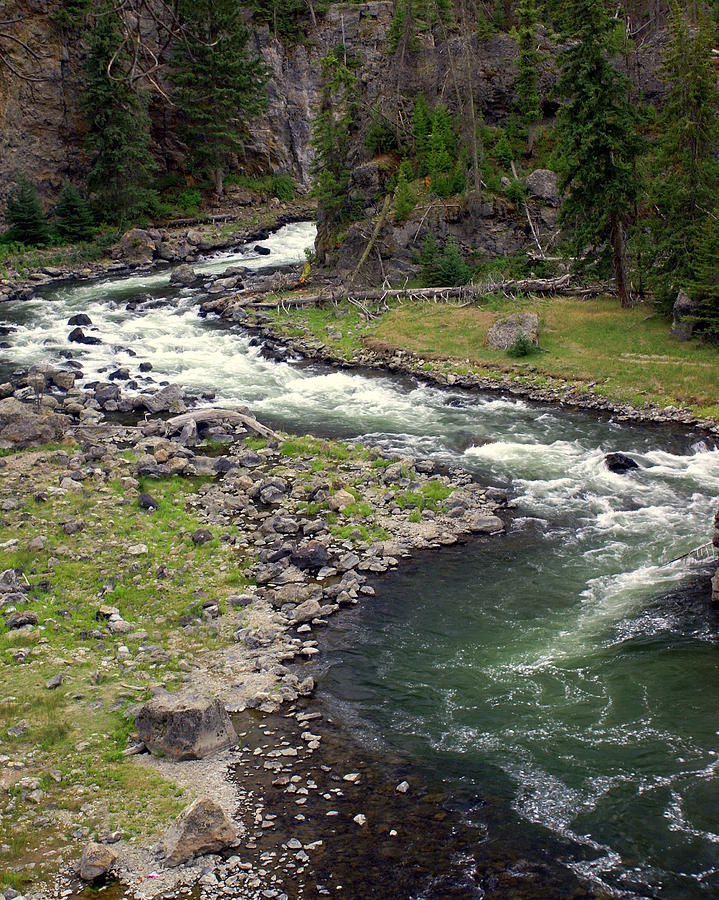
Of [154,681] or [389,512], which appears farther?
[389,512]

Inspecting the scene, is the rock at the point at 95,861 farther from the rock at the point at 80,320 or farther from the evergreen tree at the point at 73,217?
the evergreen tree at the point at 73,217

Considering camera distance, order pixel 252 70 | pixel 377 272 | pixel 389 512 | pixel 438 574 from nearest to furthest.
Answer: pixel 438 574 → pixel 389 512 → pixel 377 272 → pixel 252 70

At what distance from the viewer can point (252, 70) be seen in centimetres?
6412

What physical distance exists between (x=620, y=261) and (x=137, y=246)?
32.4 meters

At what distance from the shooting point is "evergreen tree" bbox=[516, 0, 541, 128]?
4597 cm

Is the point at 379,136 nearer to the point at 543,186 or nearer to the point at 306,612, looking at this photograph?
the point at 543,186

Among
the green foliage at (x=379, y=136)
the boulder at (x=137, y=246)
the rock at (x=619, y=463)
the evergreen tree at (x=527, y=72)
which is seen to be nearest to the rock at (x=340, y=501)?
the rock at (x=619, y=463)

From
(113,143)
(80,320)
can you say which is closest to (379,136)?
(80,320)

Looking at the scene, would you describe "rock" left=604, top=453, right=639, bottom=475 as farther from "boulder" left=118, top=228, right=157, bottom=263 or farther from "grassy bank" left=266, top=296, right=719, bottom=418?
"boulder" left=118, top=228, right=157, bottom=263

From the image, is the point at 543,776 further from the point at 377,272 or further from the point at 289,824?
the point at 377,272

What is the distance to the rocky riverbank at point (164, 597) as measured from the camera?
1087cm

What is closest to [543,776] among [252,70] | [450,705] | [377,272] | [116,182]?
[450,705]

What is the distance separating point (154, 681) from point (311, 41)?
7422cm

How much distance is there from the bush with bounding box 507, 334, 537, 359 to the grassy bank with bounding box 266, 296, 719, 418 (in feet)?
0.64
